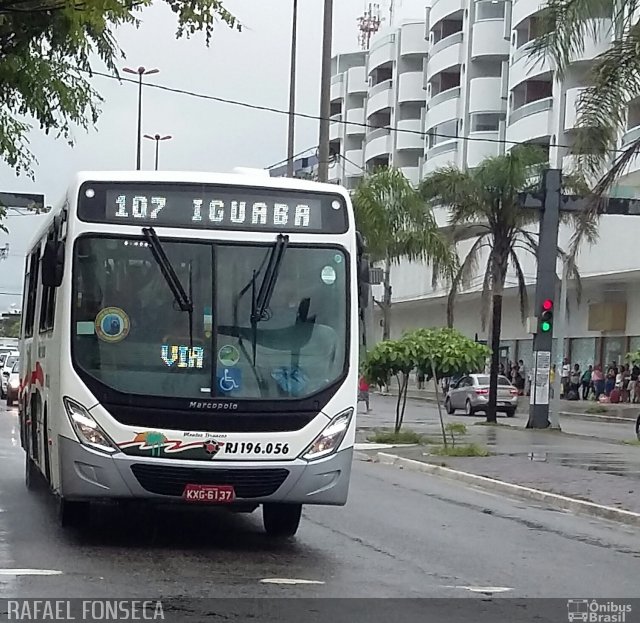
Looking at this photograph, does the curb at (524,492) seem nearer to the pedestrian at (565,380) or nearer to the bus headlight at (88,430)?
the bus headlight at (88,430)

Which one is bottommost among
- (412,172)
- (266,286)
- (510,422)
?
(510,422)

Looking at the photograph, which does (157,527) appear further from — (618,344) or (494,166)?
(618,344)

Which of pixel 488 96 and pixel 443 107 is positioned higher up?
pixel 443 107

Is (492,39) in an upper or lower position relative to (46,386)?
upper

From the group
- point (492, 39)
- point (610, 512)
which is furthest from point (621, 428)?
point (492, 39)

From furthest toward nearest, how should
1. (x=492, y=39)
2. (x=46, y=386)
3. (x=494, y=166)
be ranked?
(x=492, y=39)
(x=494, y=166)
(x=46, y=386)

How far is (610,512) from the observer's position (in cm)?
1550

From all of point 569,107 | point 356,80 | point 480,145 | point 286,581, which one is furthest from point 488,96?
point 286,581

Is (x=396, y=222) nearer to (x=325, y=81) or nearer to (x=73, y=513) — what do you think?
(x=325, y=81)

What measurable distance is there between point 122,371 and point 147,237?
119 centimetres

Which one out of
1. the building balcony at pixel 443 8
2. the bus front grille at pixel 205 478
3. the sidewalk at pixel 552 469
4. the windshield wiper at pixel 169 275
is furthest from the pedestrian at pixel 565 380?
the windshield wiper at pixel 169 275

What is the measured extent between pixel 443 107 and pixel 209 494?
219 feet

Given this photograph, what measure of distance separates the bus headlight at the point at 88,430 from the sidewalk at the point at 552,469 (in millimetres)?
Answer: 7092

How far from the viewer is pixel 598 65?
21.4m
